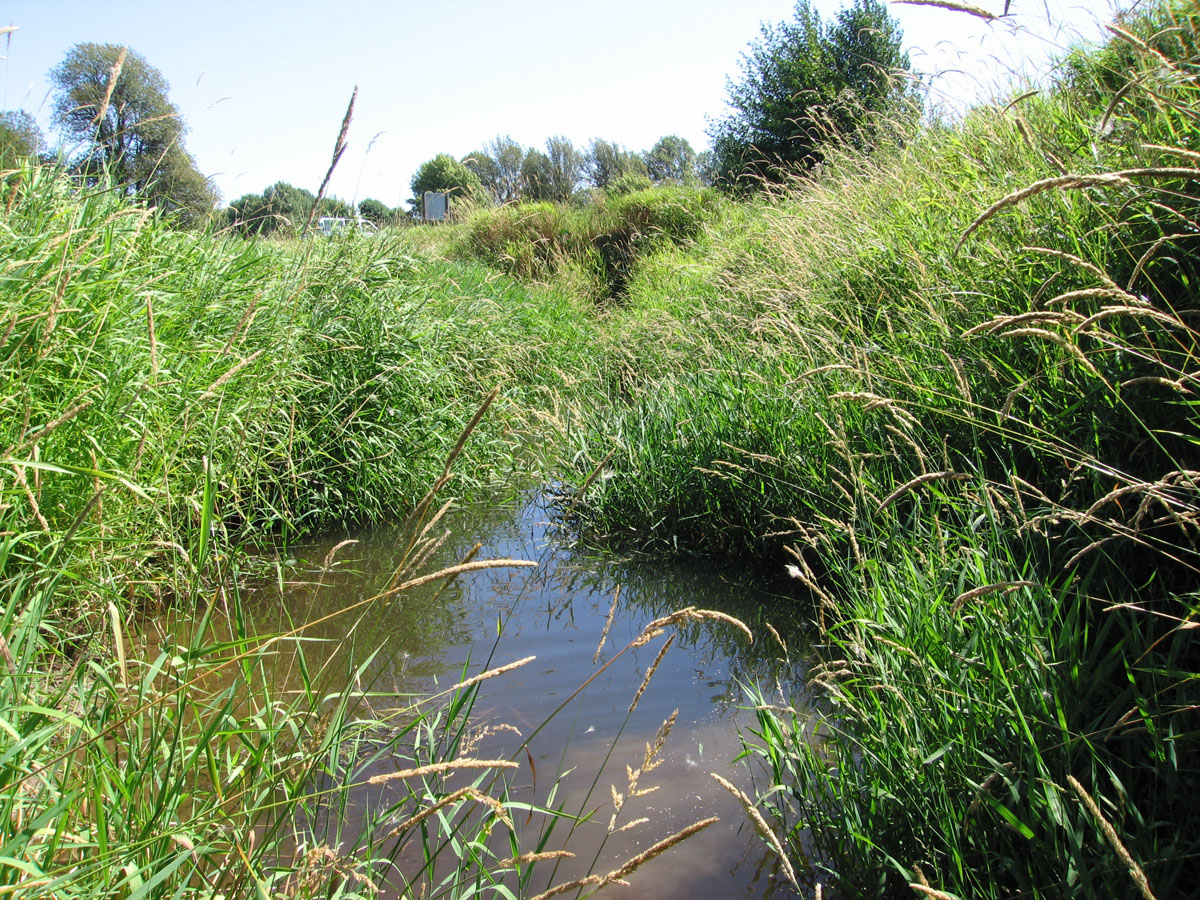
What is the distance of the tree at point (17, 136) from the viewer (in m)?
3.48

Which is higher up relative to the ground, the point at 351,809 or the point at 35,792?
the point at 35,792

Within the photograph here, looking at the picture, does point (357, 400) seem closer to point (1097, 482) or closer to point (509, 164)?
point (1097, 482)

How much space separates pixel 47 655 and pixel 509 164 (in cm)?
3038

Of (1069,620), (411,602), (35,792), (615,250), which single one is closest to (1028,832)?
(1069,620)

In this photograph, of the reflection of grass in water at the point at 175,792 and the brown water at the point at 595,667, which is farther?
the brown water at the point at 595,667

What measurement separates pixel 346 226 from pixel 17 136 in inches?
88.5

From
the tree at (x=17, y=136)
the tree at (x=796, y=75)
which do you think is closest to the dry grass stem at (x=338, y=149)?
the tree at (x=17, y=136)

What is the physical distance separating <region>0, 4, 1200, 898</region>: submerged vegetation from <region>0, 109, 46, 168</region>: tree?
281mm

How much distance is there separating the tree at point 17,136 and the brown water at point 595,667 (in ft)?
7.68

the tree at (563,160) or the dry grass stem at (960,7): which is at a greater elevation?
the tree at (563,160)

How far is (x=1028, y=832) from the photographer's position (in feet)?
4.94

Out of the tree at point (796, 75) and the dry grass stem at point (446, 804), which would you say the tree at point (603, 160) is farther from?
the dry grass stem at point (446, 804)

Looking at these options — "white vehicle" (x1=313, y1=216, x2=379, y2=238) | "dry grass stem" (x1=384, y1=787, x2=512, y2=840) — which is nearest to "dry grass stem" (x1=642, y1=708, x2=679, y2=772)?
"dry grass stem" (x1=384, y1=787, x2=512, y2=840)

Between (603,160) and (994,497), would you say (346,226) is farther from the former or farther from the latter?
(603,160)
